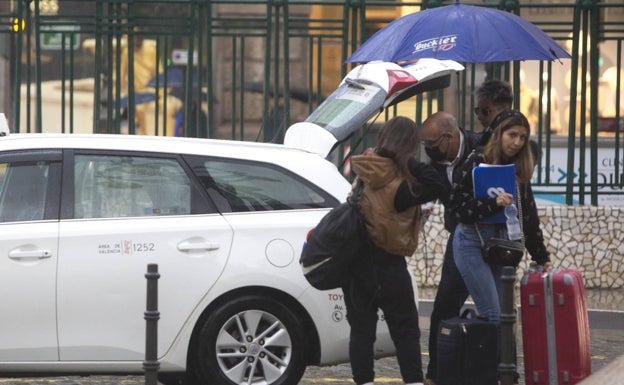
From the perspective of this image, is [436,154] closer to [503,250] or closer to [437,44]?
[503,250]

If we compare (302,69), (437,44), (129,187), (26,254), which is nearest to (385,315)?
(129,187)

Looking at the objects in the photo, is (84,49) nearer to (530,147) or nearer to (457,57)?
(457,57)

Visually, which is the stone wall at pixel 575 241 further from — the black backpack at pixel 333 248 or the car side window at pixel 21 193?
the black backpack at pixel 333 248

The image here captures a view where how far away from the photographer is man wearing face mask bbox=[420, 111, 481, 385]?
8.44 meters

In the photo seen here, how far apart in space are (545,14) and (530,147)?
6.68 m

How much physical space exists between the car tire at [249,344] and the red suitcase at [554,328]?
124 cm

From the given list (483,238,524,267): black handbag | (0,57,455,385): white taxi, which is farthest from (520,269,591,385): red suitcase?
(0,57,455,385): white taxi

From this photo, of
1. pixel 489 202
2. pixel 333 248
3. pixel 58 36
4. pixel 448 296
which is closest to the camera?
pixel 333 248

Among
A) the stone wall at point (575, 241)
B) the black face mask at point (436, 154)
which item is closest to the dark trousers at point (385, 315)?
the black face mask at point (436, 154)

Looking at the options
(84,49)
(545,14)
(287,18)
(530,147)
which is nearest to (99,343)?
(530,147)

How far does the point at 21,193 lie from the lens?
8.16 m

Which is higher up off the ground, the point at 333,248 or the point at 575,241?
the point at 333,248

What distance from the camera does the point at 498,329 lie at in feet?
26.7

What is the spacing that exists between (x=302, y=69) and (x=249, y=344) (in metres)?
7.39
